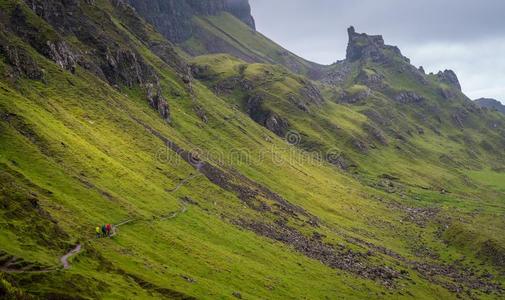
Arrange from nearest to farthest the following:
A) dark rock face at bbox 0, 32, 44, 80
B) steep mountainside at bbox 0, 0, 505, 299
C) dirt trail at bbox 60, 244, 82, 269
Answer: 1. dirt trail at bbox 60, 244, 82, 269
2. steep mountainside at bbox 0, 0, 505, 299
3. dark rock face at bbox 0, 32, 44, 80

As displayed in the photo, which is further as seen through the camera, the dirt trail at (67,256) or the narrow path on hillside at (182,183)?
the narrow path on hillside at (182,183)

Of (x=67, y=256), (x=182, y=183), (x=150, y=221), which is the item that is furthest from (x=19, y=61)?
(x=67, y=256)

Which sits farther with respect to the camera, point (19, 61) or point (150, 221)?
point (19, 61)

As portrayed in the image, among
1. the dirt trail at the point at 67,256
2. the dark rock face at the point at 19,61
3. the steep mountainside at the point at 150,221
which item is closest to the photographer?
the dirt trail at the point at 67,256

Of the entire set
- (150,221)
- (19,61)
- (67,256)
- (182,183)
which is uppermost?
(19,61)

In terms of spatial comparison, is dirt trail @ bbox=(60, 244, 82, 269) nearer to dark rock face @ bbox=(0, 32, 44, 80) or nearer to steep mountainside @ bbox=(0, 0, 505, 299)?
steep mountainside @ bbox=(0, 0, 505, 299)

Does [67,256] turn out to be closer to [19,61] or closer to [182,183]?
[182,183]

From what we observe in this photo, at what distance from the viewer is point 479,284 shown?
5600 inches

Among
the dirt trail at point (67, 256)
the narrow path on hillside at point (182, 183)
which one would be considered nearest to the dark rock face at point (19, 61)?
the narrow path on hillside at point (182, 183)

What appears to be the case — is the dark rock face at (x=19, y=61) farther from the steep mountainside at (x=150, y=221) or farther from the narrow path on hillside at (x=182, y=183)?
the narrow path on hillside at (x=182, y=183)

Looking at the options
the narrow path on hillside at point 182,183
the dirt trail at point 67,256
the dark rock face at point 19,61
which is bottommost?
the dirt trail at point 67,256

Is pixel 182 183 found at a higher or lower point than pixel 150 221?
higher

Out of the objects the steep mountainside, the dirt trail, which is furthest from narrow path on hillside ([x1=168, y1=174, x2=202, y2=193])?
the dirt trail

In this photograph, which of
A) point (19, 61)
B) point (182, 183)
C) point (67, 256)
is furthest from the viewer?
point (19, 61)
